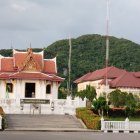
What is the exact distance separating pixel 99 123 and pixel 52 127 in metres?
3.23

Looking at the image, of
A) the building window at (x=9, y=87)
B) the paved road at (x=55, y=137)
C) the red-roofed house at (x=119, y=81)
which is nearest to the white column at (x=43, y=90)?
the building window at (x=9, y=87)

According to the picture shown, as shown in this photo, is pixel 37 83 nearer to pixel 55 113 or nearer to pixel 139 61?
pixel 55 113

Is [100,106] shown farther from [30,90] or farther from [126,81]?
[126,81]

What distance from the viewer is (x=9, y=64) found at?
47312 mm

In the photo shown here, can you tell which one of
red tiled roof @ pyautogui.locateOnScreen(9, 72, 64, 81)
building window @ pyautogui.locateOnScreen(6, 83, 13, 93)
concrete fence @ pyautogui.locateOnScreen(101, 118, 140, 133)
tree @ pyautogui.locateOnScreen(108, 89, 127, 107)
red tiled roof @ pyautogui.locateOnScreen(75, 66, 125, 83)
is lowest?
concrete fence @ pyautogui.locateOnScreen(101, 118, 140, 133)

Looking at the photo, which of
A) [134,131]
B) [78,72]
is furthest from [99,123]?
[78,72]

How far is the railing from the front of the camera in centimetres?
3124

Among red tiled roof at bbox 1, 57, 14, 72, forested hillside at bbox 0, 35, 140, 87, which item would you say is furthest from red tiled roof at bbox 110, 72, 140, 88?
red tiled roof at bbox 1, 57, 14, 72

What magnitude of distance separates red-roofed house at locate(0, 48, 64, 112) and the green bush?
345 inches

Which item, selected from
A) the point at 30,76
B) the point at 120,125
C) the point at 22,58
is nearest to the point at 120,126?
→ the point at 120,125

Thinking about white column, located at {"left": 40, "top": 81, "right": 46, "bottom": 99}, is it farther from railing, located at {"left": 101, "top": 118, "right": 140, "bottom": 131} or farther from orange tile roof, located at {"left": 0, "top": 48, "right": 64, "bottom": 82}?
railing, located at {"left": 101, "top": 118, "right": 140, "bottom": 131}

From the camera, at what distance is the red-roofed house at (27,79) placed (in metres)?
44.9

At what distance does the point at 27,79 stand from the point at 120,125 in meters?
15.2

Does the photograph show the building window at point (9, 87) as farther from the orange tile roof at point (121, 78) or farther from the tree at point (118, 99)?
the orange tile roof at point (121, 78)
